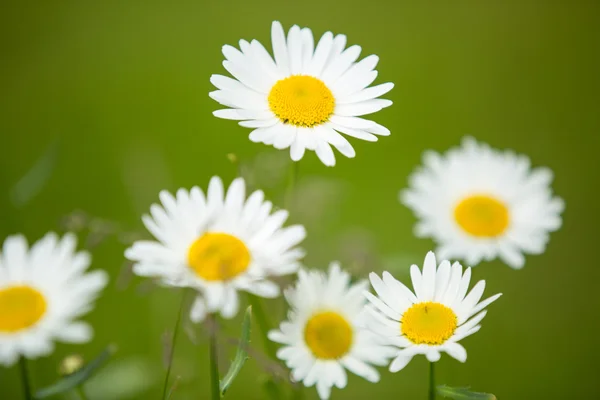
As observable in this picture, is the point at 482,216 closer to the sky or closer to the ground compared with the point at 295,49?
closer to the sky

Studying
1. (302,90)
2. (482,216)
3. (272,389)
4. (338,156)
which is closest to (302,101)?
(302,90)

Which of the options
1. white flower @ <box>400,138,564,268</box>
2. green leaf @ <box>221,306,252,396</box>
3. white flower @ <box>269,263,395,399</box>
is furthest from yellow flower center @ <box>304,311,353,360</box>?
white flower @ <box>400,138,564,268</box>

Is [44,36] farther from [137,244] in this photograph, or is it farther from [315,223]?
[137,244]

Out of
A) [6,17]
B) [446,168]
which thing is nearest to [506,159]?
[446,168]

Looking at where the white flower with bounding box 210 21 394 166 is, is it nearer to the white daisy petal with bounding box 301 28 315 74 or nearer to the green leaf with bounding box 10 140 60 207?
the white daisy petal with bounding box 301 28 315 74

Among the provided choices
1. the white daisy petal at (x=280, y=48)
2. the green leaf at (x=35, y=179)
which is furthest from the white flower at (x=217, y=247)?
the green leaf at (x=35, y=179)

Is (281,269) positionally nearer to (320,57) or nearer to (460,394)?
(460,394)

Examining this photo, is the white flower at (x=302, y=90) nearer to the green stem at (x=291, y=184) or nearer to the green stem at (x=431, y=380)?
the green stem at (x=291, y=184)
